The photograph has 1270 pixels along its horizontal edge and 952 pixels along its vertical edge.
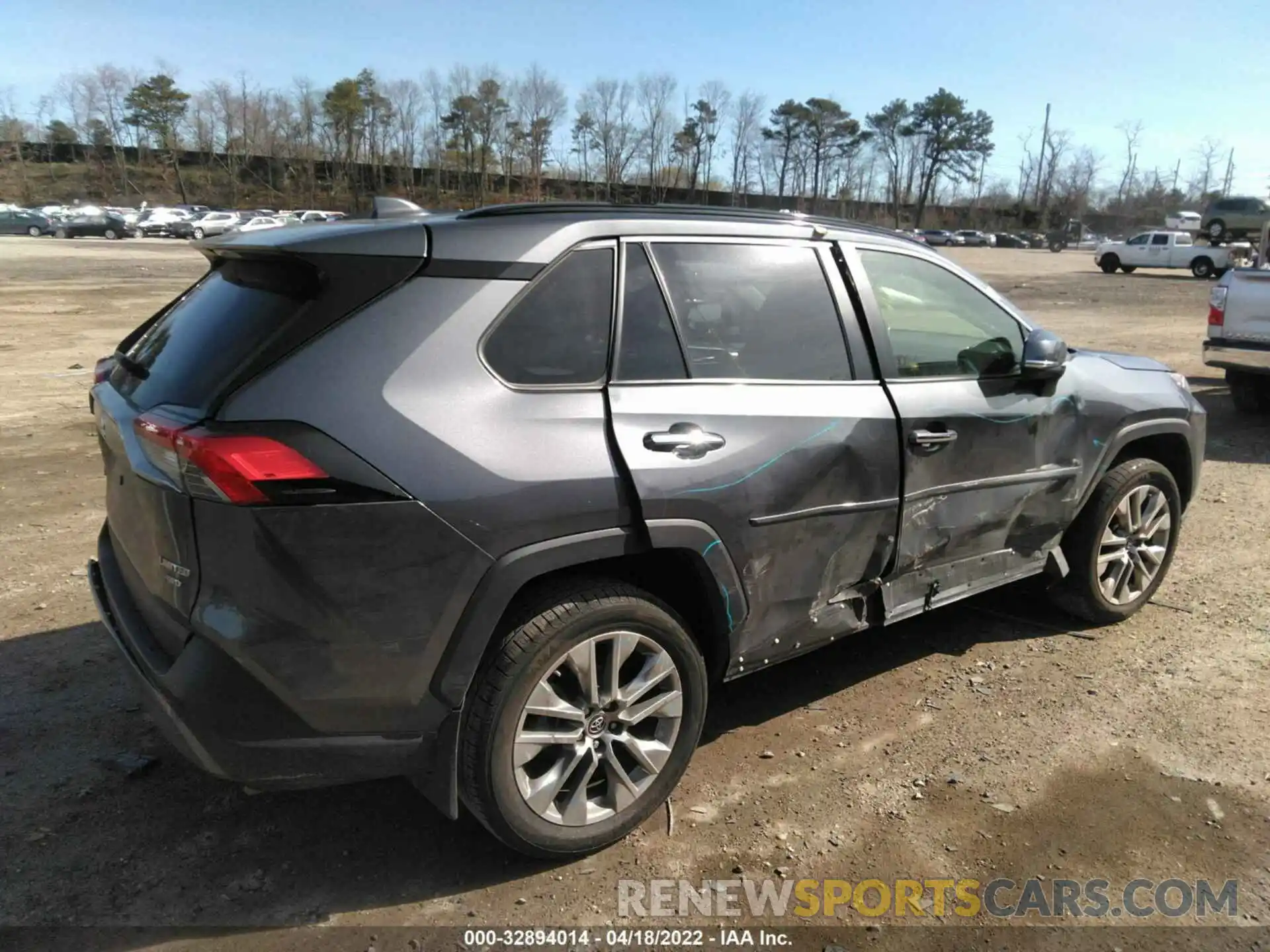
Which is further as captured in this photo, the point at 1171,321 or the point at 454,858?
the point at 1171,321

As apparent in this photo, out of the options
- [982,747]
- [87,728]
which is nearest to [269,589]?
[87,728]

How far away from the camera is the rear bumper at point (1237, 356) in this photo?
29.5 ft

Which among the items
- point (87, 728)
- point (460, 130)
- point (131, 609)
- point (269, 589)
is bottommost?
point (87, 728)

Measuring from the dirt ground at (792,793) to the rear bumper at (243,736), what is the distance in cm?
48

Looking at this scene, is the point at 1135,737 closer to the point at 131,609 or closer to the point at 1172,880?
the point at 1172,880

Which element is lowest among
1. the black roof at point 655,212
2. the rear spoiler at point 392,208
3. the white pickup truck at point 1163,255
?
the rear spoiler at point 392,208

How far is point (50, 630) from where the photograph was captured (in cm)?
426

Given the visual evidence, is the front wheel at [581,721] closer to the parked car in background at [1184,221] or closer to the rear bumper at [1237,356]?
the rear bumper at [1237,356]

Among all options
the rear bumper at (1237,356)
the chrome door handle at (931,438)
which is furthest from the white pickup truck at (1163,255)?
the chrome door handle at (931,438)

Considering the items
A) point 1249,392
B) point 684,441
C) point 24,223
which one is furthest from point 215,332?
point 24,223

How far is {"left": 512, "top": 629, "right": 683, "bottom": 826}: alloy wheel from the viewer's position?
8.88 feet

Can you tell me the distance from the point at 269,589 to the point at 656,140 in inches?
3836

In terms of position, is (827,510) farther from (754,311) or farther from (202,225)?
(202,225)

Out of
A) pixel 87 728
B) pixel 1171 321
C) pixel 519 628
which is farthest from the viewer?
pixel 1171 321
